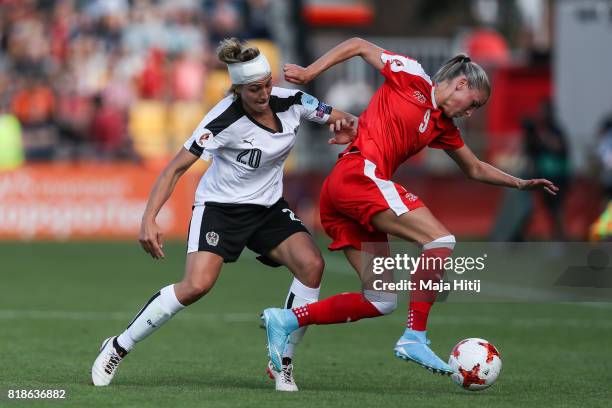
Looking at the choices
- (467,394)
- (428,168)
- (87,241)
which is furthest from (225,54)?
(428,168)

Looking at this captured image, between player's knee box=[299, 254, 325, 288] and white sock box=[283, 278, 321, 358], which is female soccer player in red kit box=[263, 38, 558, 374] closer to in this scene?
player's knee box=[299, 254, 325, 288]

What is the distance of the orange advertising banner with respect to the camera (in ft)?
72.7

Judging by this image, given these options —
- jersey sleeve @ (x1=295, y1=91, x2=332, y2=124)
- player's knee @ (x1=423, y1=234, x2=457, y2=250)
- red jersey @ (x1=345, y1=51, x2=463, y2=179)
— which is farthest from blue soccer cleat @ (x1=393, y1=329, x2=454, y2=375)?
jersey sleeve @ (x1=295, y1=91, x2=332, y2=124)

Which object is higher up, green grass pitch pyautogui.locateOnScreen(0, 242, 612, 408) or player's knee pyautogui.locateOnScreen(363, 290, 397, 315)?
player's knee pyautogui.locateOnScreen(363, 290, 397, 315)

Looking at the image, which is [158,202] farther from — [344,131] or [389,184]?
[389,184]

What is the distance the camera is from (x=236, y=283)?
16.3m

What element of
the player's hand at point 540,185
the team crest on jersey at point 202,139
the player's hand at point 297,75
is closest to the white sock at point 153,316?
the team crest on jersey at point 202,139

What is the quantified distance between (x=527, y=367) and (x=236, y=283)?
704 cm

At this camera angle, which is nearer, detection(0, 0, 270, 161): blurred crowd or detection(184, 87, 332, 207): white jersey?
detection(184, 87, 332, 207): white jersey

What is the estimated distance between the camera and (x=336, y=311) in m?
8.33

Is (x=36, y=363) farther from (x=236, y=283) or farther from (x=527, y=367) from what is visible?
(x=236, y=283)

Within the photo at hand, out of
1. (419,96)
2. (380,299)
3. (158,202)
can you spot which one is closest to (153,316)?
(158,202)

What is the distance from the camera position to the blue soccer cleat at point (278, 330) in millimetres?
8281

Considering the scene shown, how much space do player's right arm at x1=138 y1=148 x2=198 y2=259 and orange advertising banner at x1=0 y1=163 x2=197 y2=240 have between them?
14.2 meters
